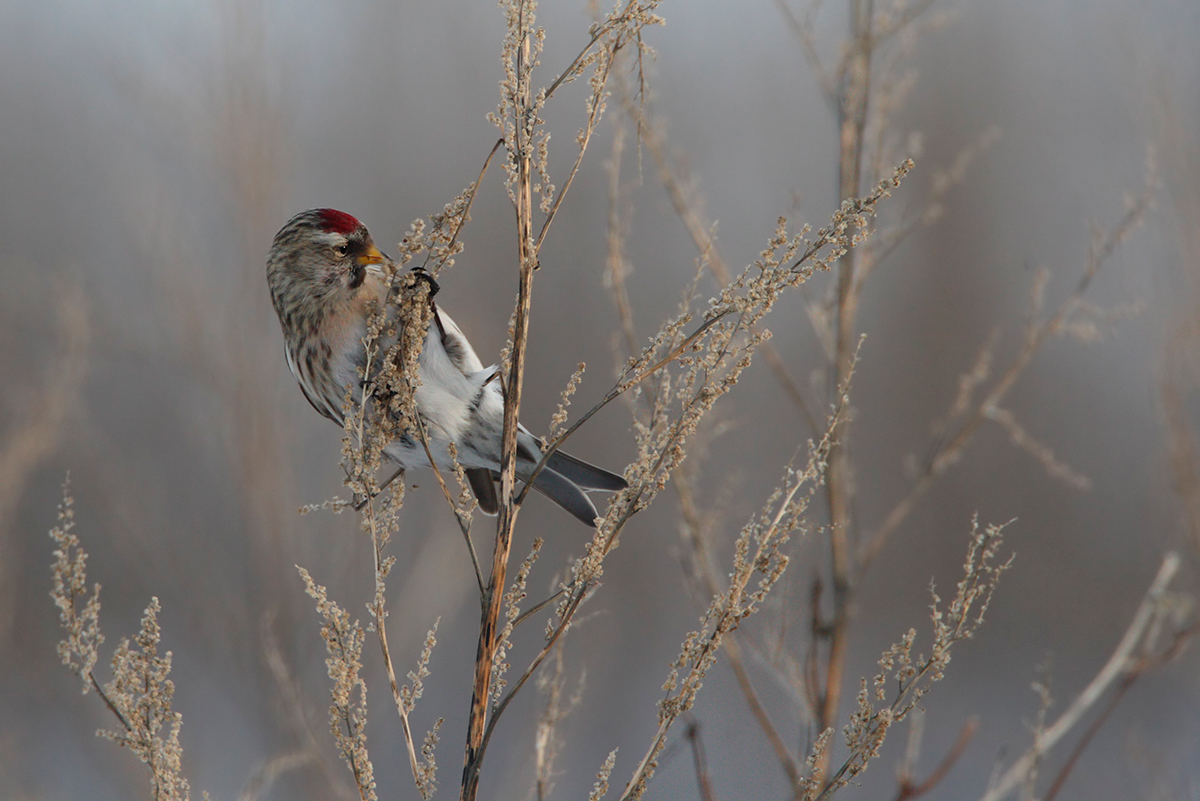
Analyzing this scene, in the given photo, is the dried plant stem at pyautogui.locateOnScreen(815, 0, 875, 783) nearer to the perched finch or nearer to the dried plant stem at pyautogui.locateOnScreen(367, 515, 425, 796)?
the perched finch

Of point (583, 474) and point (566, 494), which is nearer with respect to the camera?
point (583, 474)

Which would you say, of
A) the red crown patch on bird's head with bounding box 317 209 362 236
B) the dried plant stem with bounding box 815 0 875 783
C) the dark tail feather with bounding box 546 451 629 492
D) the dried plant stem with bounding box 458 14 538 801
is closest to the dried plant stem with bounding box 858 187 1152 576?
the dried plant stem with bounding box 815 0 875 783

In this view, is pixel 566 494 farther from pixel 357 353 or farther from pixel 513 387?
pixel 513 387

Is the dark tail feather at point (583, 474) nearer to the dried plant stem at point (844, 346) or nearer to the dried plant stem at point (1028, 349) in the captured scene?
the dried plant stem at point (844, 346)

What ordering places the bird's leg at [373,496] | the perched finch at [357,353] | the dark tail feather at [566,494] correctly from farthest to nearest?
the dark tail feather at [566,494], the perched finch at [357,353], the bird's leg at [373,496]

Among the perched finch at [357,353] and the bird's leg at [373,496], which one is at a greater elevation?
the perched finch at [357,353]

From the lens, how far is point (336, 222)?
1.72 m

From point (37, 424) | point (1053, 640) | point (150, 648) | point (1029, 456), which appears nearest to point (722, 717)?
point (1053, 640)

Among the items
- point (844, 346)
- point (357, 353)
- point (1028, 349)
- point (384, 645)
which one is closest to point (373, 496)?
point (384, 645)

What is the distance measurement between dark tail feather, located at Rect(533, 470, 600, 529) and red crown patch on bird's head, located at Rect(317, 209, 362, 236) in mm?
606

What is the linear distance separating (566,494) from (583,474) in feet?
0.41

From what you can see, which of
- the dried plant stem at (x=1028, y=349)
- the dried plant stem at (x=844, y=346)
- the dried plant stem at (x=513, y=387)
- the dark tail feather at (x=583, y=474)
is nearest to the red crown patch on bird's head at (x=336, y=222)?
the dark tail feather at (x=583, y=474)

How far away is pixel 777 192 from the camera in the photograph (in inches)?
298

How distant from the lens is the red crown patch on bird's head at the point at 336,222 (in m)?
1.72
